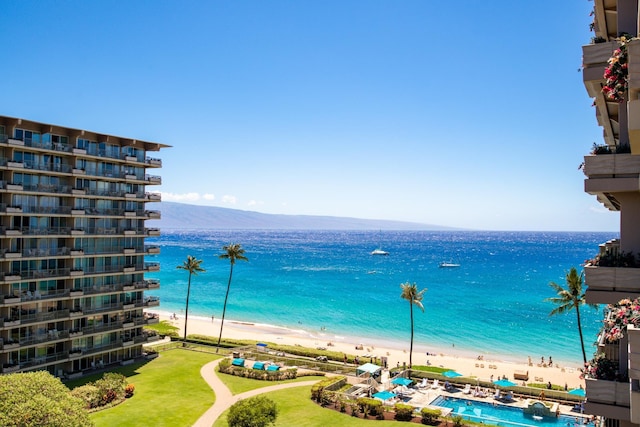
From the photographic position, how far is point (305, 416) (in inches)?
1636

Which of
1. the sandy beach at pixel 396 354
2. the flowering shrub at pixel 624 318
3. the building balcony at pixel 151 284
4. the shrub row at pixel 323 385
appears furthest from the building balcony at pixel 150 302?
the flowering shrub at pixel 624 318

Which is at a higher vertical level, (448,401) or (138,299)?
Answer: (138,299)

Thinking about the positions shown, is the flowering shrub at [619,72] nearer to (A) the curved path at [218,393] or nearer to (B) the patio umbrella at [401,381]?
(A) the curved path at [218,393]

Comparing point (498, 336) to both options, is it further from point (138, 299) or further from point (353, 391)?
point (138, 299)

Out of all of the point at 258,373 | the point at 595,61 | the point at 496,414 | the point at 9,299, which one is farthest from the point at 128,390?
the point at 595,61

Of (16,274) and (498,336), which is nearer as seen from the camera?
(16,274)

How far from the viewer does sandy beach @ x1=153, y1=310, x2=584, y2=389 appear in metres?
65.2

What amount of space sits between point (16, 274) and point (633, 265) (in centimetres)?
4715

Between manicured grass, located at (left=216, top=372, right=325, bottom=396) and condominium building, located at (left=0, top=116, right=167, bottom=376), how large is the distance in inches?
493

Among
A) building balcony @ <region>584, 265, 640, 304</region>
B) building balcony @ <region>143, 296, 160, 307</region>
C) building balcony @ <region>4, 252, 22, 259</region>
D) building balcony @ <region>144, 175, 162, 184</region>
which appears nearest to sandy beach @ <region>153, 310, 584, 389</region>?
building balcony @ <region>143, 296, 160, 307</region>

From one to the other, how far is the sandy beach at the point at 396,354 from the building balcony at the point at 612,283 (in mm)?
45476

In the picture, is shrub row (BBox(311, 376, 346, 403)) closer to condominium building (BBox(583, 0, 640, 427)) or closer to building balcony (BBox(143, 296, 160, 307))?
building balcony (BBox(143, 296, 160, 307))

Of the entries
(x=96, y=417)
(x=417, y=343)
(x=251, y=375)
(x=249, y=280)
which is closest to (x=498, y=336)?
(x=417, y=343)

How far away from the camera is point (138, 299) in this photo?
58250mm
